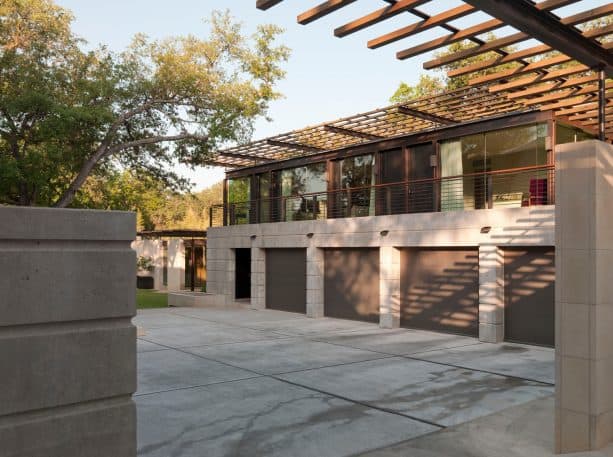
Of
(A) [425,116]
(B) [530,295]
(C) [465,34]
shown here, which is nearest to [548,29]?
(C) [465,34]

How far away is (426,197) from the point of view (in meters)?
19.1

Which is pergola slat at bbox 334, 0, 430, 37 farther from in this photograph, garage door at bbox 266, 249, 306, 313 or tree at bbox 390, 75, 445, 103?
tree at bbox 390, 75, 445, 103

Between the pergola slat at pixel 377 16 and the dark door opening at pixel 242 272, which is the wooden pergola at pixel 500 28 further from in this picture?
the dark door opening at pixel 242 272

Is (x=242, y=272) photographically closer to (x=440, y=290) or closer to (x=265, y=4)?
(x=440, y=290)

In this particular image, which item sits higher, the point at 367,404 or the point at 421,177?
the point at 421,177

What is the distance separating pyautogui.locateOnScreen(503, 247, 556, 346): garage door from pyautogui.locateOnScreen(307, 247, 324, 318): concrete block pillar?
294 inches

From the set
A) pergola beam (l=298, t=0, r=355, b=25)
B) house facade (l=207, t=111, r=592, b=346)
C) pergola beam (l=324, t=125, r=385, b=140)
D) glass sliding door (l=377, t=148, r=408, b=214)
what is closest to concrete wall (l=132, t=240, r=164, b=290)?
house facade (l=207, t=111, r=592, b=346)

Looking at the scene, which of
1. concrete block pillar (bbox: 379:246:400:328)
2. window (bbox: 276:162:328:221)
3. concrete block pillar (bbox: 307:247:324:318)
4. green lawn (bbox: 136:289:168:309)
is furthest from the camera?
green lawn (bbox: 136:289:168:309)

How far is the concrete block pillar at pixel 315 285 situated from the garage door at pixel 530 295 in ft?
24.5

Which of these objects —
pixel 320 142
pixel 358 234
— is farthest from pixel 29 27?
pixel 358 234

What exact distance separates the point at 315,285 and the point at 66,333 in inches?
674

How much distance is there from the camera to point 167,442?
6559 millimetres

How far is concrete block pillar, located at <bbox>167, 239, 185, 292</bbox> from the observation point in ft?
109

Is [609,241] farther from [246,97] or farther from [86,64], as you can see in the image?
[86,64]
